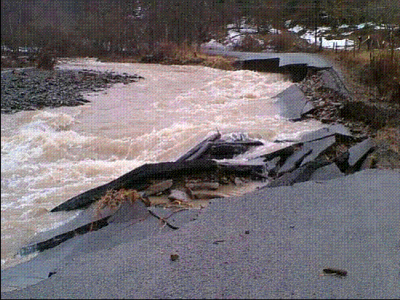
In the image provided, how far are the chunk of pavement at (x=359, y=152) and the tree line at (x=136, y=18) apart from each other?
1888 millimetres

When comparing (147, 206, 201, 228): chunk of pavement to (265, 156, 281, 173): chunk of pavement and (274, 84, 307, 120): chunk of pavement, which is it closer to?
(265, 156, 281, 173): chunk of pavement

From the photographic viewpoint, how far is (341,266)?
10.5 feet

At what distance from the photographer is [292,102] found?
15070 mm

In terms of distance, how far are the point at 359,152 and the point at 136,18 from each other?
5483mm

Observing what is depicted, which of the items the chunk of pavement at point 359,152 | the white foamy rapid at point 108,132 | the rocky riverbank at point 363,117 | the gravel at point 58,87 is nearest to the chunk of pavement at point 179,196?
the white foamy rapid at point 108,132

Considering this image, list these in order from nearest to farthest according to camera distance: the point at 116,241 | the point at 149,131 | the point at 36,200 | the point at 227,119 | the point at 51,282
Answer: the point at 51,282, the point at 116,241, the point at 36,200, the point at 149,131, the point at 227,119

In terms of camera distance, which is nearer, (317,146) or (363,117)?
(317,146)

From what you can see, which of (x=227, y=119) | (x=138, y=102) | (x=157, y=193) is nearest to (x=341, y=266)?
(x=157, y=193)

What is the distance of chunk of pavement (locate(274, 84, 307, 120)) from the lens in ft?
43.2

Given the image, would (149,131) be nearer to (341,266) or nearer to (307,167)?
(307,167)

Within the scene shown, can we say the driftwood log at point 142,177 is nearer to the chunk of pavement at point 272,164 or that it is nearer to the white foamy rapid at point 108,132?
the white foamy rapid at point 108,132

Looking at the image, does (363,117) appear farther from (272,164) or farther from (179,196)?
(179,196)

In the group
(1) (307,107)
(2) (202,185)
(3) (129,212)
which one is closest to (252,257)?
(3) (129,212)

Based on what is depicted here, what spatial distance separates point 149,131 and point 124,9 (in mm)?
9134
